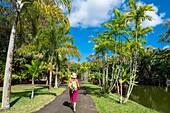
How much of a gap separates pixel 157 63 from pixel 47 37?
37.4m

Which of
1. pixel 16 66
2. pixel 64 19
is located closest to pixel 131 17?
pixel 64 19

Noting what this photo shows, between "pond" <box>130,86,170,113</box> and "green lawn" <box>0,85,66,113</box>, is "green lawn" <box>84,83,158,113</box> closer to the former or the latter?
"green lawn" <box>0,85,66,113</box>

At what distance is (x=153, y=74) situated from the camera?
5809 centimetres

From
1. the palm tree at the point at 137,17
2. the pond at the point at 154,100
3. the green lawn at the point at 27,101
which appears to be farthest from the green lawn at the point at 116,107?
the pond at the point at 154,100

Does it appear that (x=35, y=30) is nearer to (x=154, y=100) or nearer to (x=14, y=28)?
(x=14, y=28)

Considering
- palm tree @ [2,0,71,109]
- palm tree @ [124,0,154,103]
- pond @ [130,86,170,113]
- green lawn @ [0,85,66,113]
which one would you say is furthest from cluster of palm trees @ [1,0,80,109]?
pond @ [130,86,170,113]

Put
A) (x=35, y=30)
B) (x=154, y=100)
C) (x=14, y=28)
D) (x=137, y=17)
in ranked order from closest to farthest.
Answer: (x=14, y=28), (x=137, y=17), (x=35, y=30), (x=154, y=100)

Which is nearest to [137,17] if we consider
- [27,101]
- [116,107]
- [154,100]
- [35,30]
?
[116,107]

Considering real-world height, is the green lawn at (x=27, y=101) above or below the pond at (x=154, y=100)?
above

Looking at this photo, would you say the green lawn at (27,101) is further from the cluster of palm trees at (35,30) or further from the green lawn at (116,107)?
the green lawn at (116,107)

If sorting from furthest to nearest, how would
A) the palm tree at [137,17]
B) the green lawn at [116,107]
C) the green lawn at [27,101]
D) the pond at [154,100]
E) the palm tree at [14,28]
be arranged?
the pond at [154,100] < the palm tree at [137,17] < the green lawn at [116,107] < the palm tree at [14,28] < the green lawn at [27,101]

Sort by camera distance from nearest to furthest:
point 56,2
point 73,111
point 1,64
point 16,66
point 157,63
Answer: point 73,111
point 56,2
point 1,64
point 16,66
point 157,63

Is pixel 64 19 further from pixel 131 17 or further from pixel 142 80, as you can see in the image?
pixel 142 80

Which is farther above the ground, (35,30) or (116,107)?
(35,30)
